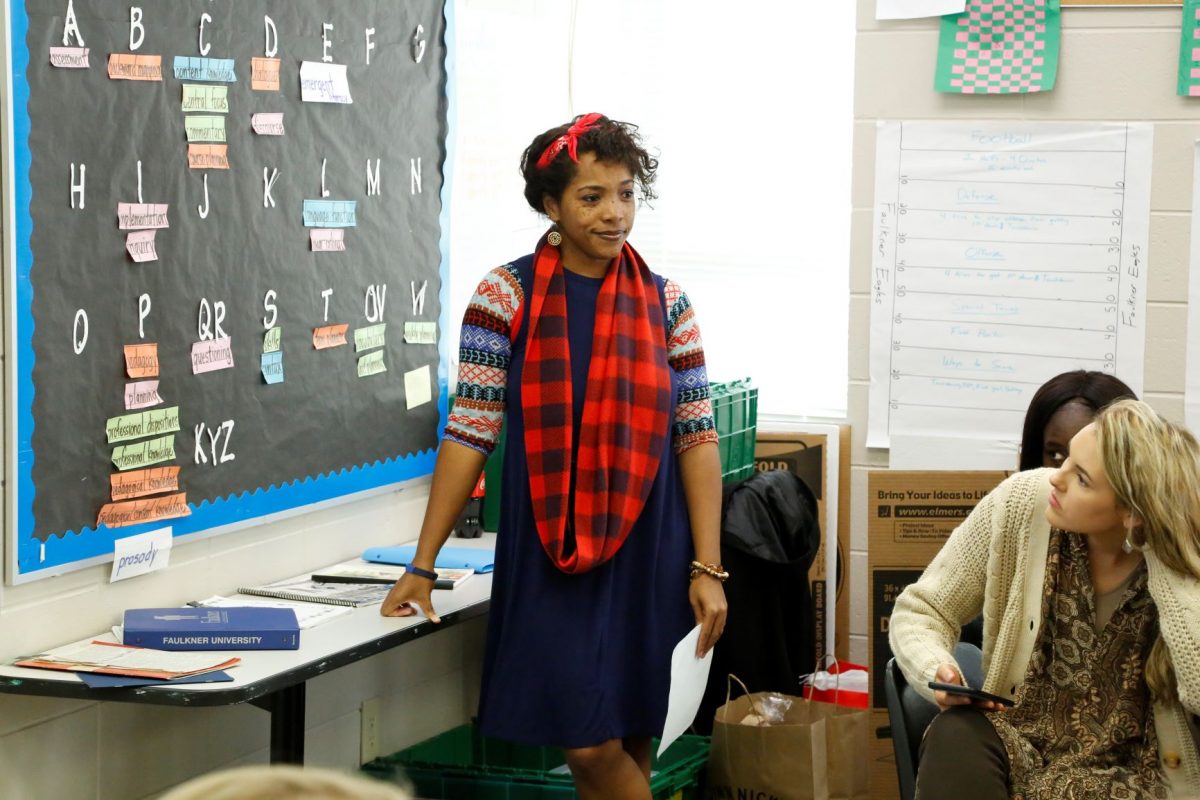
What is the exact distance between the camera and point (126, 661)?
7.41 feet

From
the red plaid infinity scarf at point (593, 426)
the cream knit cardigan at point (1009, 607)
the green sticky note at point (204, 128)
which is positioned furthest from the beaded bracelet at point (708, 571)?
the green sticky note at point (204, 128)

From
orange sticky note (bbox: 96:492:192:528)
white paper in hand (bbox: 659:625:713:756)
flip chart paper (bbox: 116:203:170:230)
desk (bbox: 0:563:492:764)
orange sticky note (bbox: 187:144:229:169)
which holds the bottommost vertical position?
white paper in hand (bbox: 659:625:713:756)

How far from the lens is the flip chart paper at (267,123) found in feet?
9.00

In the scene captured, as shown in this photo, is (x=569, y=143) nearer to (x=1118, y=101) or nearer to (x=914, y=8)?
(x=914, y=8)

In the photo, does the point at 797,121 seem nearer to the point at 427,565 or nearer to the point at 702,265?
the point at 702,265

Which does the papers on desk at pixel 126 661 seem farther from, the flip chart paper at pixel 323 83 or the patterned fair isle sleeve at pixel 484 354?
the flip chart paper at pixel 323 83

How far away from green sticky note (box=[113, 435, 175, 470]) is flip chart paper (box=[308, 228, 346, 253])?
561mm

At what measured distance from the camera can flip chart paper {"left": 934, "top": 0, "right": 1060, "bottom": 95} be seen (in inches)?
139

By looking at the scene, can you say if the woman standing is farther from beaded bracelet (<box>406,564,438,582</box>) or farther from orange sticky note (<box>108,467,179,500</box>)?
orange sticky note (<box>108,467,179,500</box>)

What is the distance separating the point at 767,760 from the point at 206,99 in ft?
5.58

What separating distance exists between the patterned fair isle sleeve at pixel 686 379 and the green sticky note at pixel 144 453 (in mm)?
901

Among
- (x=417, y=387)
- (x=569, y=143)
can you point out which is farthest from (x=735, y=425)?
(x=569, y=143)

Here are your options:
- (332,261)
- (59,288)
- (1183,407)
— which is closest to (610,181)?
(332,261)

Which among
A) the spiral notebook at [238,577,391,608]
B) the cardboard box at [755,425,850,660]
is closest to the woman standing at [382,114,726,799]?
the spiral notebook at [238,577,391,608]
